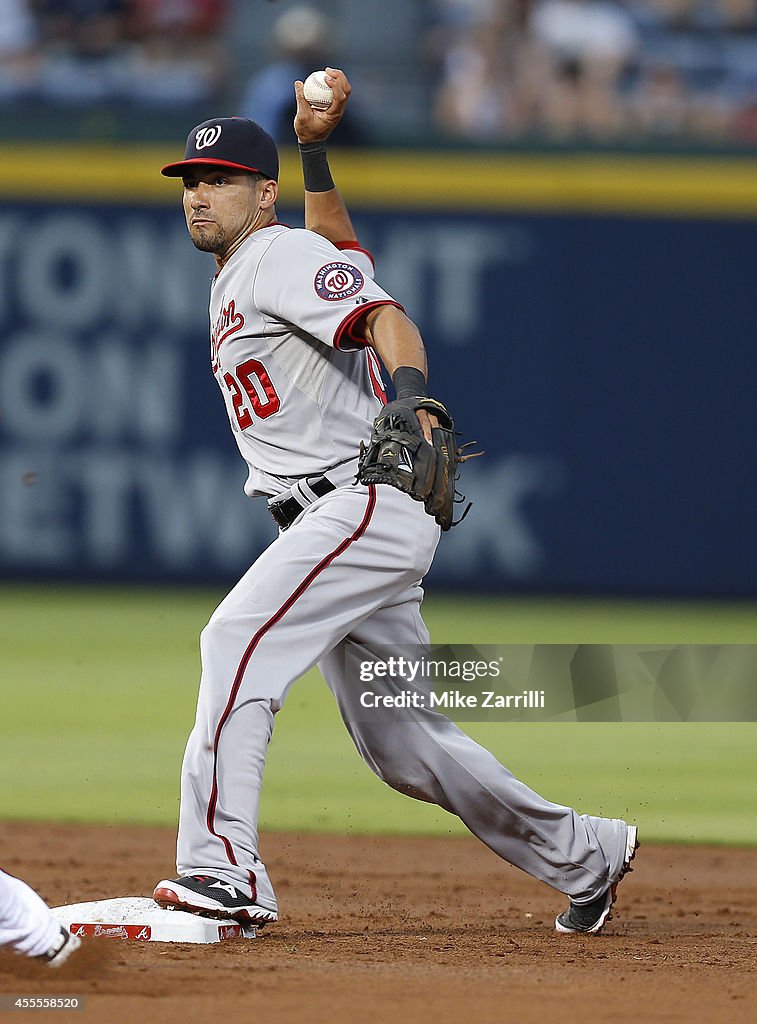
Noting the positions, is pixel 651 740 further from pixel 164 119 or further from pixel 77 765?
pixel 164 119

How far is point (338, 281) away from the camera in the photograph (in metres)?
4.14

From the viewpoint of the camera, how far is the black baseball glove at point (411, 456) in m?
3.75

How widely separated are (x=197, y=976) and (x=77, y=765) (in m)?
3.19

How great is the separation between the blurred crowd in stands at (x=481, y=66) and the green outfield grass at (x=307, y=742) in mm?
3382

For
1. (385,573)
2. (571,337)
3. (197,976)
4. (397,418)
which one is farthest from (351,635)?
(571,337)

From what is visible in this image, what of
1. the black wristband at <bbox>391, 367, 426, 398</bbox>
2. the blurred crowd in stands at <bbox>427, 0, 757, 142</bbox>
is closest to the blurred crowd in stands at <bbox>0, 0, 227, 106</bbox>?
the blurred crowd in stands at <bbox>427, 0, 757, 142</bbox>

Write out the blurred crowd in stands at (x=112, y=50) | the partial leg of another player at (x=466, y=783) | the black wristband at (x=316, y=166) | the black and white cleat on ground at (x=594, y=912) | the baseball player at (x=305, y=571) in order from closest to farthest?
the baseball player at (x=305, y=571), the partial leg of another player at (x=466, y=783), the black and white cleat on ground at (x=594, y=912), the black wristband at (x=316, y=166), the blurred crowd in stands at (x=112, y=50)

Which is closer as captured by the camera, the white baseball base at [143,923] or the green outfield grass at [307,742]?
the white baseball base at [143,923]

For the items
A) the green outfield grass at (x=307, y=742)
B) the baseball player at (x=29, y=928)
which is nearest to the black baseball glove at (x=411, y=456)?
the baseball player at (x=29, y=928)

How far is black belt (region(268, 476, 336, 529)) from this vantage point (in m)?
4.28

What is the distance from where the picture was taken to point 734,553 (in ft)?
34.7

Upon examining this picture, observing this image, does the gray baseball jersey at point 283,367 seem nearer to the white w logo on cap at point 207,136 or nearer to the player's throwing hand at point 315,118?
the white w logo on cap at point 207,136

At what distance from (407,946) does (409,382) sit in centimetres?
134

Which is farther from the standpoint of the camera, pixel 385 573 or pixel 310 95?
pixel 310 95
